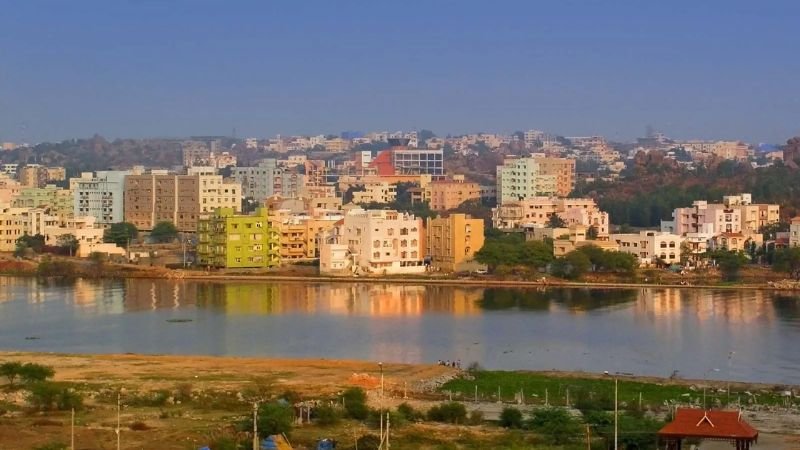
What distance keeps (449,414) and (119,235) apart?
19010mm

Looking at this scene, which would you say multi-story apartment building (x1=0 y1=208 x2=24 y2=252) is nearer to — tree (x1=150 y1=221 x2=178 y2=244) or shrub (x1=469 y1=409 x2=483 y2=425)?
tree (x1=150 y1=221 x2=178 y2=244)

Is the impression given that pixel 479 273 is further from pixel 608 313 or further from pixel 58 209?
pixel 58 209

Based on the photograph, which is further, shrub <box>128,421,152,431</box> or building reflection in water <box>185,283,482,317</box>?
building reflection in water <box>185,283,482,317</box>

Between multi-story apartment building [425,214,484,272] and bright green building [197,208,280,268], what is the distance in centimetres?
270

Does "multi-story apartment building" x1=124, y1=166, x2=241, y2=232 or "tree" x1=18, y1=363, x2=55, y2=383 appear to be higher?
"multi-story apartment building" x1=124, y1=166, x2=241, y2=232

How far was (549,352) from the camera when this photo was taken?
15.1 meters

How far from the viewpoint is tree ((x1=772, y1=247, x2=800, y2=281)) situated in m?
23.7

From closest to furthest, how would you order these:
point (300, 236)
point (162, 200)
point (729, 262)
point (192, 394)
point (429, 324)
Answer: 1. point (192, 394)
2. point (429, 324)
3. point (729, 262)
4. point (300, 236)
5. point (162, 200)

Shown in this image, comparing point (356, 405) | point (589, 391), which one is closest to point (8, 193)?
point (589, 391)

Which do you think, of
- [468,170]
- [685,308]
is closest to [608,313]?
[685,308]

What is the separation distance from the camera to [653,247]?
2523cm

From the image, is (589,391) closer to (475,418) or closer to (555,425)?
(475,418)

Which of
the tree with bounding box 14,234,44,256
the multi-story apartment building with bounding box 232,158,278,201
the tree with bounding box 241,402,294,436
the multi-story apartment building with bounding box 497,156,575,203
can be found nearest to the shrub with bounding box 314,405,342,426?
the tree with bounding box 241,402,294,436

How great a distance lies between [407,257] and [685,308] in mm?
6586
